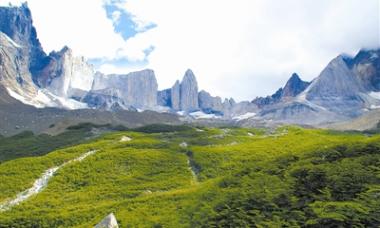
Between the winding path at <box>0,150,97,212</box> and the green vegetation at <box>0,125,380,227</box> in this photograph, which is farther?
the winding path at <box>0,150,97,212</box>

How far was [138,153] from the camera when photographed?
92.2m

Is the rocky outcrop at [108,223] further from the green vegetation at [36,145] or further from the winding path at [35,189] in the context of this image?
the green vegetation at [36,145]

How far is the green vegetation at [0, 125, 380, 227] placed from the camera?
34156 mm

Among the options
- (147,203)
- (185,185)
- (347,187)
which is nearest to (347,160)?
(347,187)

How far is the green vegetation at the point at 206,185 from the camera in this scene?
3416 centimetres

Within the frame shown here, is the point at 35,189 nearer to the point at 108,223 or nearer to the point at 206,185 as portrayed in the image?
the point at 206,185

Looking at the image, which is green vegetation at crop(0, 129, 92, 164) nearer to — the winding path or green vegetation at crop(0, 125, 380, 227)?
green vegetation at crop(0, 125, 380, 227)

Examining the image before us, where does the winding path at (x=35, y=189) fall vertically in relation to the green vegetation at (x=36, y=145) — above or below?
below

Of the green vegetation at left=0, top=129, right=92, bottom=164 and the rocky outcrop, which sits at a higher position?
the green vegetation at left=0, top=129, right=92, bottom=164

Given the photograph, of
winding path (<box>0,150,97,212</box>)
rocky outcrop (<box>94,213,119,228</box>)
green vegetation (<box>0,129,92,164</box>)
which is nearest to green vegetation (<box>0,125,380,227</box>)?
winding path (<box>0,150,97,212</box>)

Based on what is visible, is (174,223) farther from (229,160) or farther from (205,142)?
(205,142)

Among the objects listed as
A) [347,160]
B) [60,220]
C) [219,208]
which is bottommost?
[60,220]

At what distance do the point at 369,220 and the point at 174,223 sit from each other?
18280 mm

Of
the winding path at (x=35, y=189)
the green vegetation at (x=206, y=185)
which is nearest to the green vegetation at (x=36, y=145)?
the green vegetation at (x=206, y=185)
